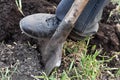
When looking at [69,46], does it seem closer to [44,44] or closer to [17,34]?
[44,44]

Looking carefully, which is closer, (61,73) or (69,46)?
(61,73)

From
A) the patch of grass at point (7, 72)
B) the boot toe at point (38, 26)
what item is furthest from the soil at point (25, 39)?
the boot toe at point (38, 26)

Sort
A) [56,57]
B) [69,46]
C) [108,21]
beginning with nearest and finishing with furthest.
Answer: [56,57], [69,46], [108,21]

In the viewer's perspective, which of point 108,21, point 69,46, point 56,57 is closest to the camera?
point 56,57

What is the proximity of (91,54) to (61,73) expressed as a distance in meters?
0.30

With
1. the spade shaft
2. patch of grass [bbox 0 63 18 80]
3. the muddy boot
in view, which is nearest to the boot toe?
the muddy boot

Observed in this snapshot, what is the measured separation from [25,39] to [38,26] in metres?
0.16

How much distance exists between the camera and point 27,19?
247 cm

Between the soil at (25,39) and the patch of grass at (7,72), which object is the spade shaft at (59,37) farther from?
the patch of grass at (7,72)

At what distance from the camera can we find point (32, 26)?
2.45 meters

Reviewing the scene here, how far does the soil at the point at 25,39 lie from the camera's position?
7.84 feet

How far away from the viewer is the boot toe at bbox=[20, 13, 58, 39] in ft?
7.97

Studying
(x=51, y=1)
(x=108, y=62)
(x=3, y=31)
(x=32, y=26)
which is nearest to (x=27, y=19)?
(x=32, y=26)

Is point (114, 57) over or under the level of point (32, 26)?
under
